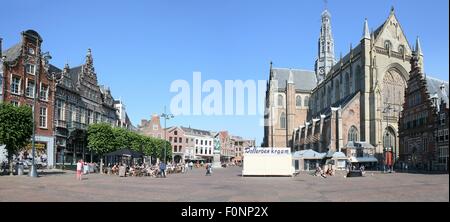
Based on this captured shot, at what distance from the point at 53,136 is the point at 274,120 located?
6092cm

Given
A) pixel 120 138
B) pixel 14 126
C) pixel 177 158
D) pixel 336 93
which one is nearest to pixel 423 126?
pixel 120 138

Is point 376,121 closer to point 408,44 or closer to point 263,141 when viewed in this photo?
point 408,44

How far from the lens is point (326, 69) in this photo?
361ft

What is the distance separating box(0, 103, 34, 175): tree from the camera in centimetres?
3297

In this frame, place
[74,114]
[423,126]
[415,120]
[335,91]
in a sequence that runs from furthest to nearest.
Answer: [335,91]
[74,114]
[415,120]
[423,126]

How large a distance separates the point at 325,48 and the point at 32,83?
271 ft

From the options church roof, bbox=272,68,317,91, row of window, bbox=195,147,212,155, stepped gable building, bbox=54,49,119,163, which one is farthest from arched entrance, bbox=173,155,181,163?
stepped gable building, bbox=54,49,119,163

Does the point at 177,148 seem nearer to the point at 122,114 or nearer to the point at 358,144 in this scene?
the point at 122,114

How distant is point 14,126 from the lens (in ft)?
110

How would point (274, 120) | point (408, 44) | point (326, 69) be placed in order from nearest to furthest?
point (408, 44), point (274, 120), point (326, 69)

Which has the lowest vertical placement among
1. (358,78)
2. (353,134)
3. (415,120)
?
(353,134)

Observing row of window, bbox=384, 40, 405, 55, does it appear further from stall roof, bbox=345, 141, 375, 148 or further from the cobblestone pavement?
the cobblestone pavement
